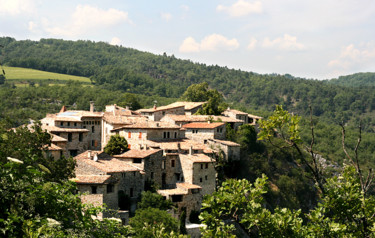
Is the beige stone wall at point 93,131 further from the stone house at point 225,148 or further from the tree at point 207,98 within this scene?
the tree at point 207,98

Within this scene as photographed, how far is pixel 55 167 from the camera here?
115ft

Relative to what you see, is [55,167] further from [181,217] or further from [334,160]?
[334,160]

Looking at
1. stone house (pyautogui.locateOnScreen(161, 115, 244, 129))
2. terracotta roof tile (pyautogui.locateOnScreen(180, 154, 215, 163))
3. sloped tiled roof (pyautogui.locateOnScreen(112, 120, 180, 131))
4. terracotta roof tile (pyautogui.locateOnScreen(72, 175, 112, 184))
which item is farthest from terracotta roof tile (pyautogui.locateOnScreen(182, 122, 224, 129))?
terracotta roof tile (pyautogui.locateOnScreen(72, 175, 112, 184))

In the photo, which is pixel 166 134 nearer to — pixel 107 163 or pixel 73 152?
pixel 73 152

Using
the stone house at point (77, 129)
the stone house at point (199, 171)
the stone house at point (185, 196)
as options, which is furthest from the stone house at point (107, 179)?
the stone house at point (77, 129)

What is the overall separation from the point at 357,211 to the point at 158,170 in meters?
34.6

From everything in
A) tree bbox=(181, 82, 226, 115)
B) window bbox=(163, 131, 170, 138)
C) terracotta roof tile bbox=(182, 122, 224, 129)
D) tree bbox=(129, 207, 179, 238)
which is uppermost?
tree bbox=(181, 82, 226, 115)

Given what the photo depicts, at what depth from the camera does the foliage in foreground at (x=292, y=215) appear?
13102mm

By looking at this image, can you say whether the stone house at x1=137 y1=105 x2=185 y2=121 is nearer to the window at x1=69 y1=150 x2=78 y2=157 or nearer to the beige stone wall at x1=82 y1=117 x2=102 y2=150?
the beige stone wall at x1=82 y1=117 x2=102 y2=150

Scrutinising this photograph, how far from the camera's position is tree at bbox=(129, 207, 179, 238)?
123 feet

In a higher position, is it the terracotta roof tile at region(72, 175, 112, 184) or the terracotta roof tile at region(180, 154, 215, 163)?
the terracotta roof tile at region(180, 154, 215, 163)

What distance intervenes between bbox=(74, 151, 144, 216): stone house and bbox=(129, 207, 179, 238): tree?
2220 mm

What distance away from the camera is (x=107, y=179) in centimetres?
3809

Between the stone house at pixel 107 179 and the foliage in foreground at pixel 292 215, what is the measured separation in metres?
22.6
